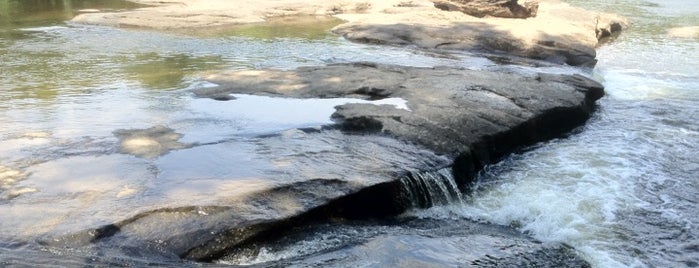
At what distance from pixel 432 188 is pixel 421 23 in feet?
32.2

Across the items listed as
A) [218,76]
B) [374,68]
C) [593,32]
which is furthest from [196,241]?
[593,32]

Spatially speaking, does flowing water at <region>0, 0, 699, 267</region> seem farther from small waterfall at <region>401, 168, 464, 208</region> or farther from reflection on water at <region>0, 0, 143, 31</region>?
reflection on water at <region>0, 0, 143, 31</region>

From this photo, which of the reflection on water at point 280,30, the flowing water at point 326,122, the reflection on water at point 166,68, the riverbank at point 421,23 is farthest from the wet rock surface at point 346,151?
the reflection on water at point 280,30

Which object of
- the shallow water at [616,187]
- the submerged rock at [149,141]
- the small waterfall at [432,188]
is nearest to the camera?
the shallow water at [616,187]

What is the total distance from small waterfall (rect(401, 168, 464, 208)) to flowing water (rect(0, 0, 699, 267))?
0.02 metres

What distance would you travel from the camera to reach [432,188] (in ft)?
17.7

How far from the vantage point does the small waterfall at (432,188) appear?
523cm

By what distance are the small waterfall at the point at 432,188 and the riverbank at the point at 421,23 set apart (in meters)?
7.36

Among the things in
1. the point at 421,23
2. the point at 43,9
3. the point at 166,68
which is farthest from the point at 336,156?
the point at 43,9

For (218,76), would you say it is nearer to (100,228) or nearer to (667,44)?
(100,228)

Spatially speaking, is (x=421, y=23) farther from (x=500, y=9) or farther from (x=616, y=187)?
(x=616, y=187)

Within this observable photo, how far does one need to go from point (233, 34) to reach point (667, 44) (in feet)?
32.9

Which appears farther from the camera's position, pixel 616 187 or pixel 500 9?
pixel 500 9

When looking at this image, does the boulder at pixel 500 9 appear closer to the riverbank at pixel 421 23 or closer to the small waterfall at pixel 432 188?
the riverbank at pixel 421 23
